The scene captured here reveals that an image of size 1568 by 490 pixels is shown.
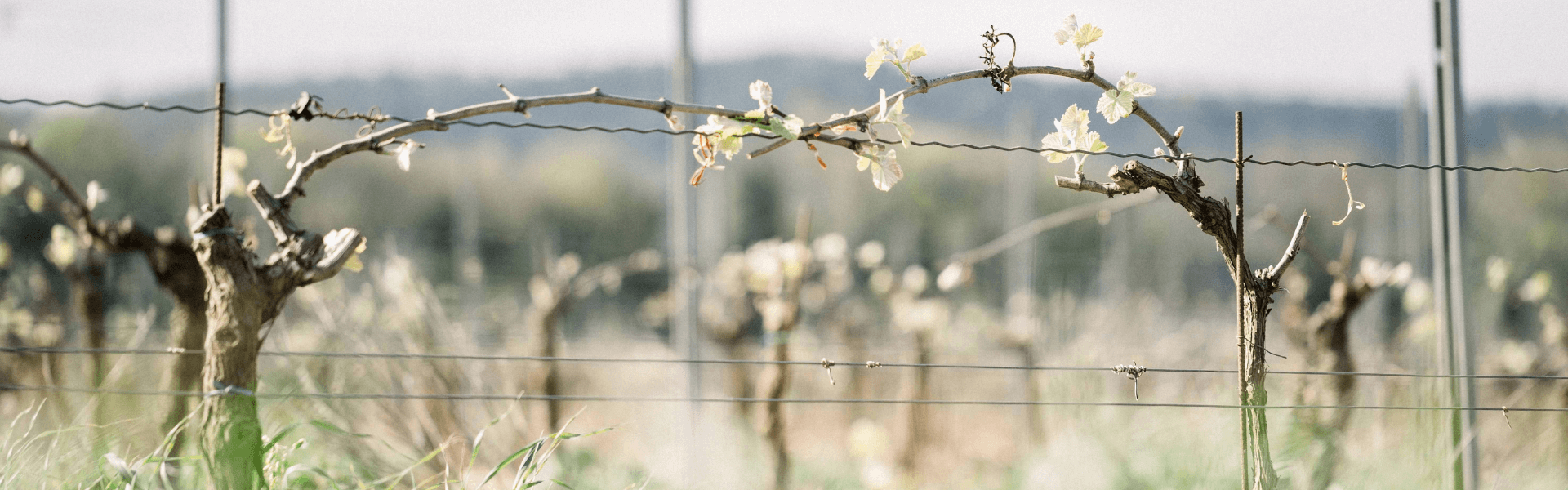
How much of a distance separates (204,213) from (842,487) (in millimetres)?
1809

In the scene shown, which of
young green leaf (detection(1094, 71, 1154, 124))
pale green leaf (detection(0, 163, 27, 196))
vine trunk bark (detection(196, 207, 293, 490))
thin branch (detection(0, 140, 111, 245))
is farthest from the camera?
pale green leaf (detection(0, 163, 27, 196))

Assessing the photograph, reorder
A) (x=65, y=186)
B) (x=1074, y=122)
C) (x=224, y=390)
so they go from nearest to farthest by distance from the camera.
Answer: (x=224, y=390)
(x=1074, y=122)
(x=65, y=186)

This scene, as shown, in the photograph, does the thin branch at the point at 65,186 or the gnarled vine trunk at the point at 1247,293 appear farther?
the thin branch at the point at 65,186

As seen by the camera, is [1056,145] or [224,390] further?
[1056,145]

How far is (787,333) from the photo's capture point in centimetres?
226

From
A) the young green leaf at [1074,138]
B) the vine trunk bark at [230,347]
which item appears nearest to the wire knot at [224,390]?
the vine trunk bark at [230,347]

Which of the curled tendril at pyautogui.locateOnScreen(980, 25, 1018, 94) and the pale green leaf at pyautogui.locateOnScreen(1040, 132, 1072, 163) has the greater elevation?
the curled tendril at pyautogui.locateOnScreen(980, 25, 1018, 94)

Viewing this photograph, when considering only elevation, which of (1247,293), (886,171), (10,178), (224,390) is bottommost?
(224,390)

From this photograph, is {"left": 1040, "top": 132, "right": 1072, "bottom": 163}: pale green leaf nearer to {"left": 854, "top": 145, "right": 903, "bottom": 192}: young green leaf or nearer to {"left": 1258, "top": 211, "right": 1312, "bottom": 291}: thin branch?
{"left": 854, "top": 145, "right": 903, "bottom": 192}: young green leaf

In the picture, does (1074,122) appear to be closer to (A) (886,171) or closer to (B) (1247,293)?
(A) (886,171)

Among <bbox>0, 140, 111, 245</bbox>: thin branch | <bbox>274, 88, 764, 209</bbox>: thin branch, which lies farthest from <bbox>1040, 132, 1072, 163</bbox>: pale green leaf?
<bbox>0, 140, 111, 245</bbox>: thin branch

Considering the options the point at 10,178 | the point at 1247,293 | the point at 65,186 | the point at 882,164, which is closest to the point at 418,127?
the point at 882,164

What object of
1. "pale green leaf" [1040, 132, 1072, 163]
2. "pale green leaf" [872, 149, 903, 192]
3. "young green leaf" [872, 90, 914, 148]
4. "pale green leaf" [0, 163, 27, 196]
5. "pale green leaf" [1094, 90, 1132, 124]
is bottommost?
"pale green leaf" [872, 149, 903, 192]

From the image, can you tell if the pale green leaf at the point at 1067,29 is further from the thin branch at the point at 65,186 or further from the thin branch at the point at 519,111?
the thin branch at the point at 65,186
